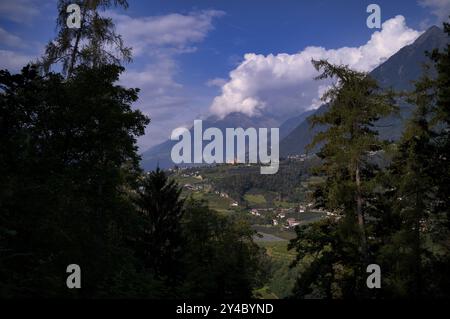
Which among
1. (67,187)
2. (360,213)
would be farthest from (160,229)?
(67,187)

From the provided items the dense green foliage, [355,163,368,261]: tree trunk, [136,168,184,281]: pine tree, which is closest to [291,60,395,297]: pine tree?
[355,163,368,261]: tree trunk

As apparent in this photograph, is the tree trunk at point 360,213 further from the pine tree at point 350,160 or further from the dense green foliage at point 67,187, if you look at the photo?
the dense green foliage at point 67,187

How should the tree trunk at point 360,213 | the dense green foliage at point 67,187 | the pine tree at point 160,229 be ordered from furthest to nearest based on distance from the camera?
the pine tree at point 160,229 → the tree trunk at point 360,213 → the dense green foliage at point 67,187

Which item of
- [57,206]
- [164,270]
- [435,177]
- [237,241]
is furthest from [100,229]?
[237,241]

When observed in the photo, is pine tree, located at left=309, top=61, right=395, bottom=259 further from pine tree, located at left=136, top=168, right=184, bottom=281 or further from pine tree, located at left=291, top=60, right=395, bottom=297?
pine tree, located at left=136, top=168, right=184, bottom=281

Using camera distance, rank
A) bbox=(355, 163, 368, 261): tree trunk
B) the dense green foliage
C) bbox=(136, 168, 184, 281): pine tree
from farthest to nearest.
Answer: bbox=(136, 168, 184, 281): pine tree < bbox=(355, 163, 368, 261): tree trunk < the dense green foliage

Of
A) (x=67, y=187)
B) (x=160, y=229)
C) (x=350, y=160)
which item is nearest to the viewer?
(x=67, y=187)

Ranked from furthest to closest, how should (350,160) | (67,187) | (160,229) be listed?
(160,229)
(350,160)
(67,187)

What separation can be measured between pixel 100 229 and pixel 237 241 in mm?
25483

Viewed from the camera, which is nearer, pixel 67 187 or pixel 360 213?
pixel 67 187

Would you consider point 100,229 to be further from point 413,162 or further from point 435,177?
point 413,162

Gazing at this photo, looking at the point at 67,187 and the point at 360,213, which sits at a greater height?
the point at 67,187

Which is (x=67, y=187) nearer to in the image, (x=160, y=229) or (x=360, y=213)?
(x=360, y=213)

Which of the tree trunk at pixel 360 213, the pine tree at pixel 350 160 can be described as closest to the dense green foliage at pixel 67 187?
the pine tree at pixel 350 160
